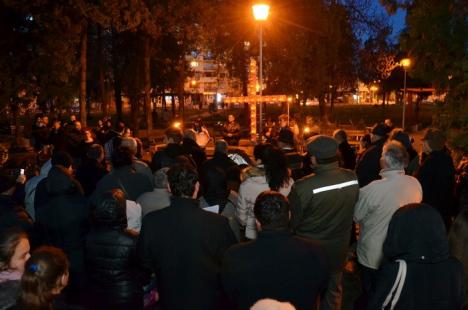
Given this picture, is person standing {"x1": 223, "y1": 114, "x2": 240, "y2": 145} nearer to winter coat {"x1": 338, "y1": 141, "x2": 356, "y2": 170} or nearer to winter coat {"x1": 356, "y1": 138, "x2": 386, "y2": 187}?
winter coat {"x1": 338, "y1": 141, "x2": 356, "y2": 170}

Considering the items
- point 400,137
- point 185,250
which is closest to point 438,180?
point 400,137

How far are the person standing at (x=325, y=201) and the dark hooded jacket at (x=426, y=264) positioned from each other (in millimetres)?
1264

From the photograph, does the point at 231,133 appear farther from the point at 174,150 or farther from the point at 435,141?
the point at 435,141

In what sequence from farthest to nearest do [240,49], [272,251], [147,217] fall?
1. [240,49]
2. [147,217]
3. [272,251]

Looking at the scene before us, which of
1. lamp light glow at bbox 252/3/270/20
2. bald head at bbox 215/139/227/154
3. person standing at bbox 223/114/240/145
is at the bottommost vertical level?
person standing at bbox 223/114/240/145

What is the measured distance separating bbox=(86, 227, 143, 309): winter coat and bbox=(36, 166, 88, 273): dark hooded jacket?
2.96ft

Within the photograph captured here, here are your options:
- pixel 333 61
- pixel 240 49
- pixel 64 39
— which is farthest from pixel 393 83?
pixel 64 39

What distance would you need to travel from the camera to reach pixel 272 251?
3.30 m

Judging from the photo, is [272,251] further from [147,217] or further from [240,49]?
[240,49]

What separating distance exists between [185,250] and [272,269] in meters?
0.72

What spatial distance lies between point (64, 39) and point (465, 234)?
20787 mm

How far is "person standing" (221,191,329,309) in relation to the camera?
329cm

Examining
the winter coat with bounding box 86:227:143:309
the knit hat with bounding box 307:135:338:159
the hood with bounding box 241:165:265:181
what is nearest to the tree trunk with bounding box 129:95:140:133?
the hood with bounding box 241:165:265:181

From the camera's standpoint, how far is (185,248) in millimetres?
3682
